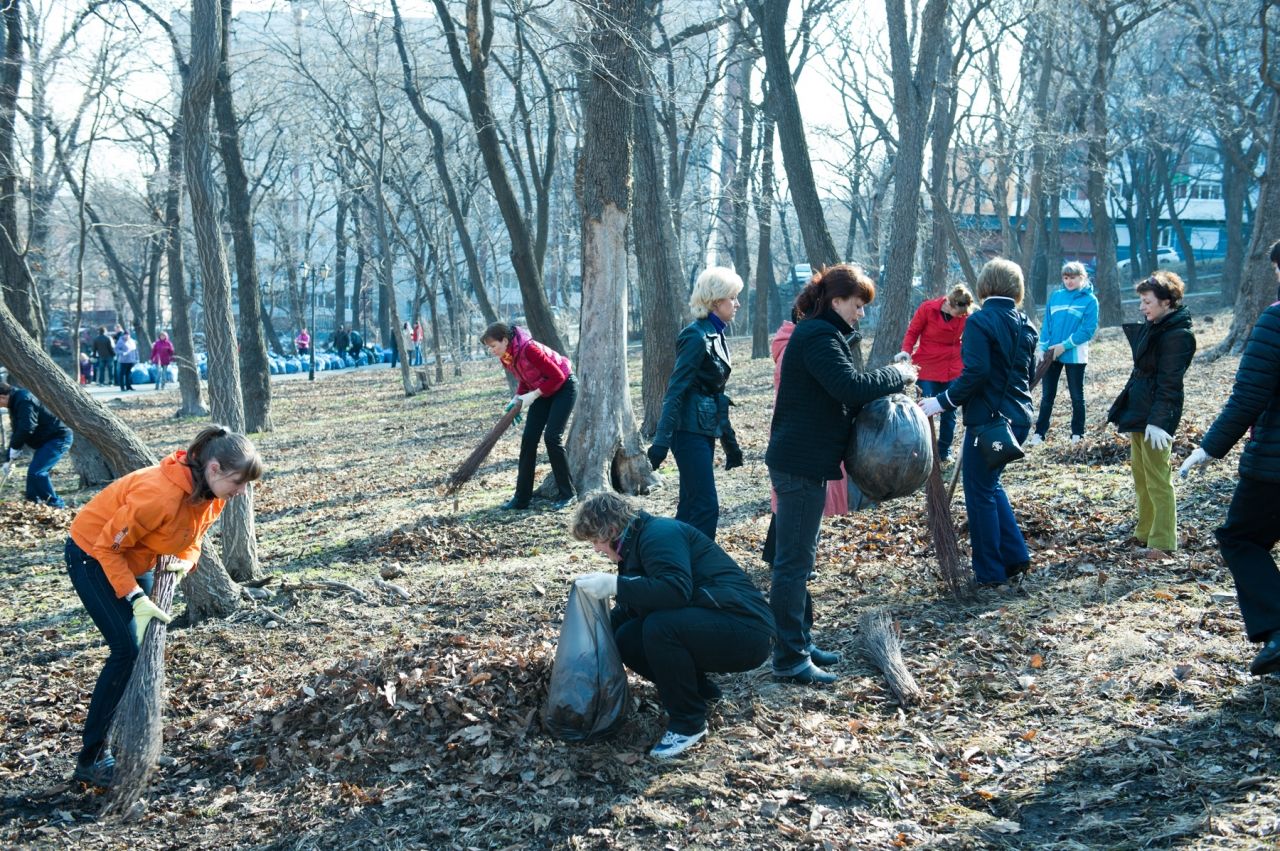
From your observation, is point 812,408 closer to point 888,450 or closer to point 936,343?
point 888,450

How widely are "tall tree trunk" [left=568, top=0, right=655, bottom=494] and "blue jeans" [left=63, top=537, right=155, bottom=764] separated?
4751mm

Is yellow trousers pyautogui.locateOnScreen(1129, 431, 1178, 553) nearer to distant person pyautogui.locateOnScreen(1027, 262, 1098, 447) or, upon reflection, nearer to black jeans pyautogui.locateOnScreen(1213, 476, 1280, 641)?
black jeans pyautogui.locateOnScreen(1213, 476, 1280, 641)

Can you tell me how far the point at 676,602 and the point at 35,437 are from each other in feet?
28.3

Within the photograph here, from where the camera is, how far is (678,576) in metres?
3.96

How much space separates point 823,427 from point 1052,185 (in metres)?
27.4

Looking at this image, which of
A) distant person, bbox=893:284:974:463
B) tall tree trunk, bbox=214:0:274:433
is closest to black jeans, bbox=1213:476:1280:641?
distant person, bbox=893:284:974:463

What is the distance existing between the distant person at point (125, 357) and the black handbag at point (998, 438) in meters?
27.2

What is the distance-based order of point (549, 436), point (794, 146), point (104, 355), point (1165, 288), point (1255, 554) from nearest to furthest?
point (1255, 554)
point (1165, 288)
point (549, 436)
point (794, 146)
point (104, 355)

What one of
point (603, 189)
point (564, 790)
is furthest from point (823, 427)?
point (603, 189)

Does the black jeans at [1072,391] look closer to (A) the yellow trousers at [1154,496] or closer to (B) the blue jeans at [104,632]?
(A) the yellow trousers at [1154,496]

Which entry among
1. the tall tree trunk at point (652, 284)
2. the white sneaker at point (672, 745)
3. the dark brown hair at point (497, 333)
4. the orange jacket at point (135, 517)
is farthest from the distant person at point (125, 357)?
the white sneaker at point (672, 745)

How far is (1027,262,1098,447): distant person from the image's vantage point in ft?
31.2

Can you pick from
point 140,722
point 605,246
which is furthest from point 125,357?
point 140,722

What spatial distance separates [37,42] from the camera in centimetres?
1580
